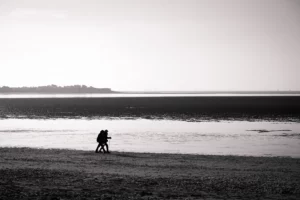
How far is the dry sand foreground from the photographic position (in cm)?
1548

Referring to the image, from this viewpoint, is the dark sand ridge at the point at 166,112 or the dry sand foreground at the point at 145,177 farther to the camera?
the dark sand ridge at the point at 166,112

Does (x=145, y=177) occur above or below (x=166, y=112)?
below

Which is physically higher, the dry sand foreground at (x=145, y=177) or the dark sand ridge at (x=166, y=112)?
the dark sand ridge at (x=166, y=112)

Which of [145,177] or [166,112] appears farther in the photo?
[166,112]

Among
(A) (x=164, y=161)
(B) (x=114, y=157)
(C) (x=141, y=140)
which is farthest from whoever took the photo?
(C) (x=141, y=140)

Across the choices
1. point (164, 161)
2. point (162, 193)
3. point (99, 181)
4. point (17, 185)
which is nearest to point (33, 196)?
point (17, 185)

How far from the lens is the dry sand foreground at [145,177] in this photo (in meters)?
15.5

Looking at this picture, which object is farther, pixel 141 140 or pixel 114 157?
pixel 141 140

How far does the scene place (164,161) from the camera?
24891 mm

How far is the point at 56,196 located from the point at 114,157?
455 inches

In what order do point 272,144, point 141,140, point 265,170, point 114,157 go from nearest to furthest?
point 265,170 → point 114,157 → point 272,144 → point 141,140

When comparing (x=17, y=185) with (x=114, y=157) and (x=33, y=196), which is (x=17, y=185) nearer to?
(x=33, y=196)

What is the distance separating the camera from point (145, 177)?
1891 cm

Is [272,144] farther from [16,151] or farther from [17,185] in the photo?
[17,185]
